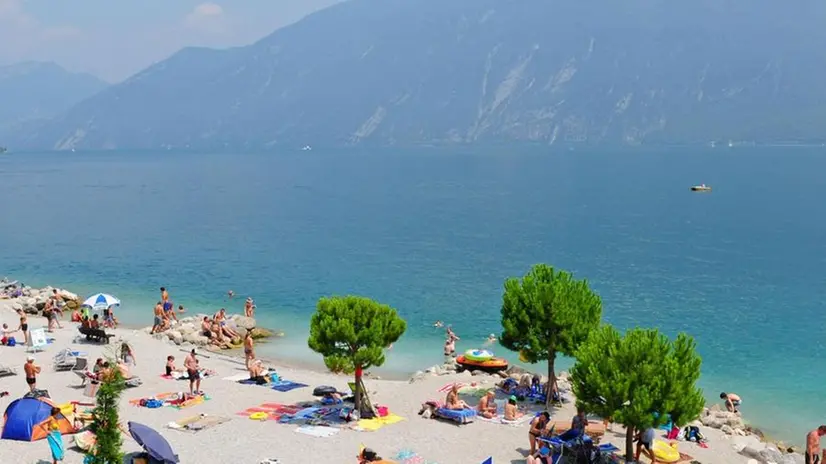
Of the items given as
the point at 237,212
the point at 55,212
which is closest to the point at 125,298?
the point at 237,212

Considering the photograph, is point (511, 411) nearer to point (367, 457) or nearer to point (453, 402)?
point (453, 402)

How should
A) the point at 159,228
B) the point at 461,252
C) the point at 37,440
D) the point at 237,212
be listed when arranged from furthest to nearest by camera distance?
the point at 237,212, the point at 159,228, the point at 461,252, the point at 37,440

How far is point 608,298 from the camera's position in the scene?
5300 centimetres

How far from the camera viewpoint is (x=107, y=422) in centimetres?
1574

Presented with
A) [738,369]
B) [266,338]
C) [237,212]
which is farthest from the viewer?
[237,212]

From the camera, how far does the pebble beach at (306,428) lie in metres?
21.0

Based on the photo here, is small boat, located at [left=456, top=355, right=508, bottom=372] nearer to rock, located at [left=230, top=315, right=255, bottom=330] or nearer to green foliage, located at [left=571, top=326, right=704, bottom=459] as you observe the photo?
green foliage, located at [left=571, top=326, right=704, bottom=459]

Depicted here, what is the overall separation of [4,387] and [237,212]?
8865 cm

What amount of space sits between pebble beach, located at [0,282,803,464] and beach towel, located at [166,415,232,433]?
52 millimetres

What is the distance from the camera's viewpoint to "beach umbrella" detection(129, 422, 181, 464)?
1864 cm

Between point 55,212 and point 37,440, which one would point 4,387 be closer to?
point 37,440

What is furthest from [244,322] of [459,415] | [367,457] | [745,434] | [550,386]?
[745,434]

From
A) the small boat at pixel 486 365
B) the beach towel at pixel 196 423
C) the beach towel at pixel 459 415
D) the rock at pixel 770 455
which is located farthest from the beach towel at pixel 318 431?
the rock at pixel 770 455

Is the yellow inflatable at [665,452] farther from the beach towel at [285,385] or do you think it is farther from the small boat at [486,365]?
the beach towel at [285,385]
